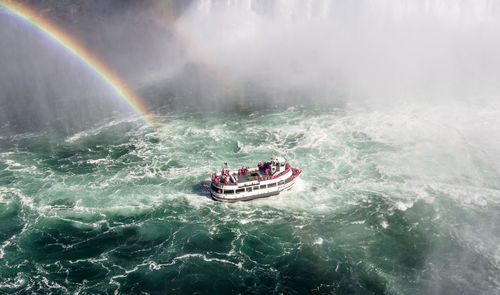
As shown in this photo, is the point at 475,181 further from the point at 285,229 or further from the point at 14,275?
the point at 14,275

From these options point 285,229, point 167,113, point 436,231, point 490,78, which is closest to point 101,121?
point 167,113

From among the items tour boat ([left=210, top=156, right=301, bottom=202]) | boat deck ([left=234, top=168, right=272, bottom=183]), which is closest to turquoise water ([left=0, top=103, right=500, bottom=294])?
tour boat ([left=210, top=156, right=301, bottom=202])

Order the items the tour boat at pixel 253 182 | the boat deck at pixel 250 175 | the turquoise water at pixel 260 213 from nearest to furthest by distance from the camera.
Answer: the turquoise water at pixel 260 213 → the tour boat at pixel 253 182 → the boat deck at pixel 250 175

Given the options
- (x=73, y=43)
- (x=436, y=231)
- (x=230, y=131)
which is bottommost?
(x=436, y=231)

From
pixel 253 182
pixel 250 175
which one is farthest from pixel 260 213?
pixel 250 175

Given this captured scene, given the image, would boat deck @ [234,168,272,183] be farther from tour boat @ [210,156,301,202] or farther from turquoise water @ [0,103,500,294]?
turquoise water @ [0,103,500,294]

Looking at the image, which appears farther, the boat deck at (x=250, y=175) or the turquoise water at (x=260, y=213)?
the boat deck at (x=250, y=175)

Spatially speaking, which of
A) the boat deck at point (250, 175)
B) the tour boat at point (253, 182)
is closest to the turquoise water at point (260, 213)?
the tour boat at point (253, 182)

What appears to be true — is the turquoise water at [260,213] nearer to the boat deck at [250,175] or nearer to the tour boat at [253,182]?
the tour boat at [253,182]
